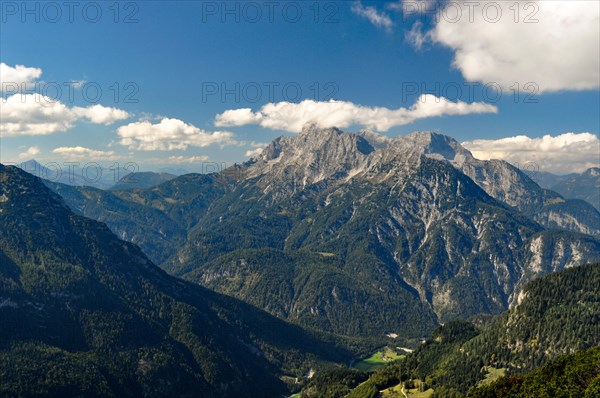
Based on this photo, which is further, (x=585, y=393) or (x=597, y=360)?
(x=597, y=360)

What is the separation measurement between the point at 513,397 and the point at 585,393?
95.1ft

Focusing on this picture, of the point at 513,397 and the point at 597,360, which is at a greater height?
the point at 597,360

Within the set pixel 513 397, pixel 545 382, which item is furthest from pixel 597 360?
pixel 513 397

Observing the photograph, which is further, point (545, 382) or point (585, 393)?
point (545, 382)

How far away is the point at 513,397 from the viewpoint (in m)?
196

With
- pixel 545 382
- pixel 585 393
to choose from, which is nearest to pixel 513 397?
pixel 545 382

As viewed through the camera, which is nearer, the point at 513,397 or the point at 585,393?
the point at 585,393

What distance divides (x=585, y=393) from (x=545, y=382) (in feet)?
83.1

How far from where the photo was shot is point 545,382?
652 ft

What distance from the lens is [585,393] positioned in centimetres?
17388

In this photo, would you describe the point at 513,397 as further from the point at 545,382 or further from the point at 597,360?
the point at 597,360

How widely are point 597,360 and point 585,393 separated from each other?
1281 inches

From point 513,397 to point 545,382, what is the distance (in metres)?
14.5

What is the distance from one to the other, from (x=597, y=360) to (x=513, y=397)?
37.1 meters
